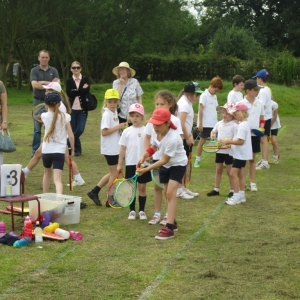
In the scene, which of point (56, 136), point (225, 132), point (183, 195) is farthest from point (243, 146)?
point (56, 136)

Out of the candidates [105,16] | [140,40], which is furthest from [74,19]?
[140,40]

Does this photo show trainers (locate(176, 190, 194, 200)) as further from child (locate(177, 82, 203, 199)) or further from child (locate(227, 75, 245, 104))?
child (locate(227, 75, 245, 104))

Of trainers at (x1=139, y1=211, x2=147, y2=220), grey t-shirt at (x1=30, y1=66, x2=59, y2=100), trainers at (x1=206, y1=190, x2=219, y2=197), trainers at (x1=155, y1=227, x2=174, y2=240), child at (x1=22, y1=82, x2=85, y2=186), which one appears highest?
grey t-shirt at (x1=30, y1=66, x2=59, y2=100)

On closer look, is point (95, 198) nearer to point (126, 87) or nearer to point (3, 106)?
point (3, 106)

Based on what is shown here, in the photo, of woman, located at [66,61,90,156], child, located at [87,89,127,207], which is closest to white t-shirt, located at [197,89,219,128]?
woman, located at [66,61,90,156]

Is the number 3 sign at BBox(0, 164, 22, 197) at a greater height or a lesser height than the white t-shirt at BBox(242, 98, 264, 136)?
lesser

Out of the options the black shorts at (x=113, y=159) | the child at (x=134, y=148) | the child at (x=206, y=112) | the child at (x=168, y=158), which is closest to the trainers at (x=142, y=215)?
the child at (x=134, y=148)

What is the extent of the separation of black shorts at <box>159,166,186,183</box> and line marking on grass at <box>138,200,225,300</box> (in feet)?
2.30

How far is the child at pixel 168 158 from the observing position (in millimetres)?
7602

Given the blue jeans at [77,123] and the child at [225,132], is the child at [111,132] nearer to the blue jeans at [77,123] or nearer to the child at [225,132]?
the child at [225,132]

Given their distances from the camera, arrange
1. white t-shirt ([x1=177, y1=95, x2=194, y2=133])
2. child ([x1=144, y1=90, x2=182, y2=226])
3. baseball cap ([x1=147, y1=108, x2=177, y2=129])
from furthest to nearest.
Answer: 1. white t-shirt ([x1=177, y1=95, x2=194, y2=133])
2. child ([x1=144, y1=90, x2=182, y2=226])
3. baseball cap ([x1=147, y1=108, x2=177, y2=129])

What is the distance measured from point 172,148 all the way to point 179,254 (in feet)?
4.07

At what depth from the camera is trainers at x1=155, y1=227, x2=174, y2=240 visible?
7707mm

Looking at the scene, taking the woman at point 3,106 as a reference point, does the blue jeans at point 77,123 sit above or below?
below
